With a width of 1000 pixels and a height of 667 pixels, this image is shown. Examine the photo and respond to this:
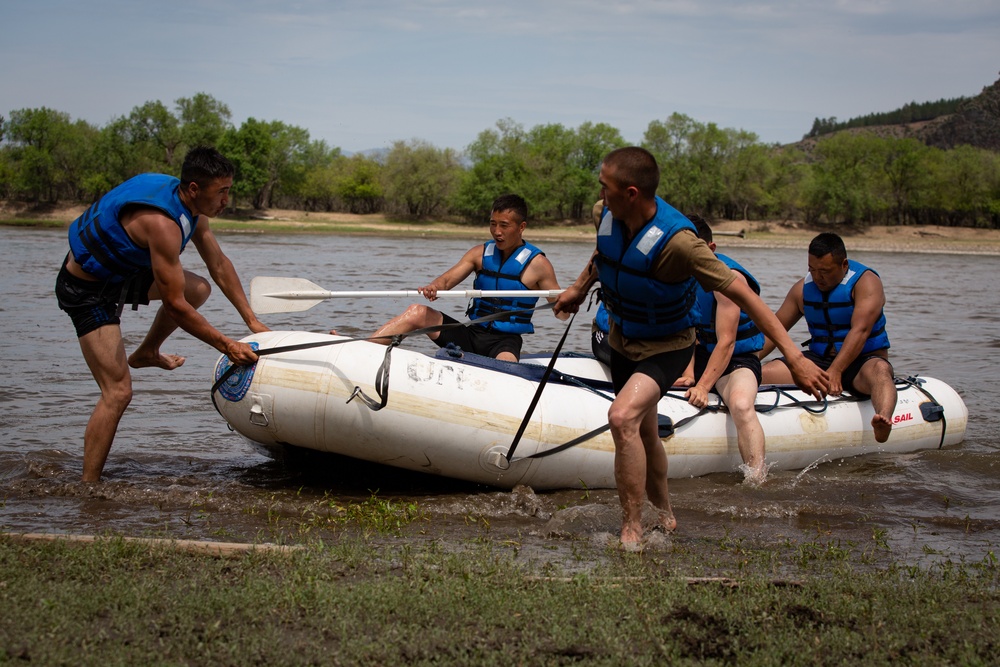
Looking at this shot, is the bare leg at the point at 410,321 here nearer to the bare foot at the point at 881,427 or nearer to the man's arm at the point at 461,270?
the man's arm at the point at 461,270

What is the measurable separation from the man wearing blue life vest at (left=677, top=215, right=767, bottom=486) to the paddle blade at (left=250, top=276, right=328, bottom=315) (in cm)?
253

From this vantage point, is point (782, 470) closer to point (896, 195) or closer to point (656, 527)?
point (656, 527)

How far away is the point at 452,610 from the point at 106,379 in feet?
9.37

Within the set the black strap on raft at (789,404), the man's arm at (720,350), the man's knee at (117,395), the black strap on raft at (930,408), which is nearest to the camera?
the man's knee at (117,395)

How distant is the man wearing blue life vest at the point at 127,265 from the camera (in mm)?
4973

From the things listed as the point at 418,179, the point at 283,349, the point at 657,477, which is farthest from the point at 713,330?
the point at 418,179

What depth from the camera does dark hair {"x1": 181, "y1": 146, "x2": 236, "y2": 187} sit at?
5.02 m

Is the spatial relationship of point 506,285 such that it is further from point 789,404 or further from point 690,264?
point 690,264

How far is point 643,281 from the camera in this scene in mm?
4297

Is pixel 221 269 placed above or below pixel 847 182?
below

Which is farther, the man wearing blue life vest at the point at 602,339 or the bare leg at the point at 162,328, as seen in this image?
the man wearing blue life vest at the point at 602,339

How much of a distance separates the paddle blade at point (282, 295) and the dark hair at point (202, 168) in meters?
1.05

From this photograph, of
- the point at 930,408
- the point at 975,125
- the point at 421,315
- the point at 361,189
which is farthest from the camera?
the point at 975,125

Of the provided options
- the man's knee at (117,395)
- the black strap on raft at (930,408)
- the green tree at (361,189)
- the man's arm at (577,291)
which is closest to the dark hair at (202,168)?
the man's knee at (117,395)
